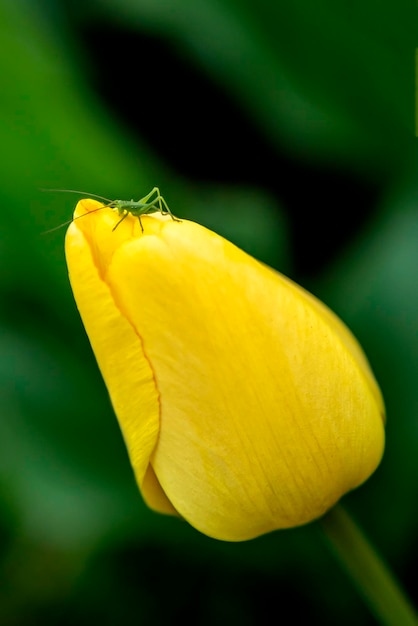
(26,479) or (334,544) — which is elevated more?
(334,544)

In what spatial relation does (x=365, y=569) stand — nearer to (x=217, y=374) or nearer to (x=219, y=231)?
(x=217, y=374)

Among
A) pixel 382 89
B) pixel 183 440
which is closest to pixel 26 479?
pixel 183 440

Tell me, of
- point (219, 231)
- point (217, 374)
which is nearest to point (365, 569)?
point (217, 374)

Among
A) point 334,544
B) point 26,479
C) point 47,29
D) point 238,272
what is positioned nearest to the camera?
point 238,272

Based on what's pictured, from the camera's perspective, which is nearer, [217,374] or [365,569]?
[217,374]

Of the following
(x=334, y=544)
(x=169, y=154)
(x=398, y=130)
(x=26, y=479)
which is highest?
(x=398, y=130)

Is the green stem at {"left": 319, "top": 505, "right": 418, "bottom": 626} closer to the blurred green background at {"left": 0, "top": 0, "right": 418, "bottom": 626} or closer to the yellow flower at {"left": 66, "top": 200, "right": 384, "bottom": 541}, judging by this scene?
the yellow flower at {"left": 66, "top": 200, "right": 384, "bottom": 541}

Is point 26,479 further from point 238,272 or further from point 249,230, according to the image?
point 238,272
